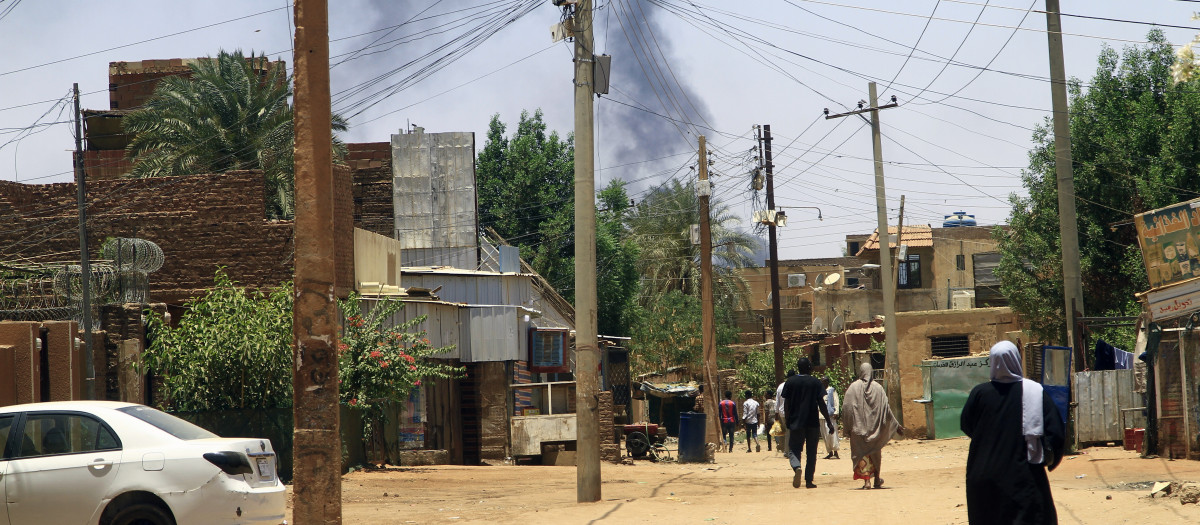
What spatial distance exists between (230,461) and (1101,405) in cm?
1654

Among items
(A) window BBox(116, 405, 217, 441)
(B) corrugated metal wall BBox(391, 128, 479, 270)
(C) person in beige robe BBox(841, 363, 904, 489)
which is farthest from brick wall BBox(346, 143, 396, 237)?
(A) window BBox(116, 405, 217, 441)

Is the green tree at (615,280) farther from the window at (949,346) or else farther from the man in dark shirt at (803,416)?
the man in dark shirt at (803,416)

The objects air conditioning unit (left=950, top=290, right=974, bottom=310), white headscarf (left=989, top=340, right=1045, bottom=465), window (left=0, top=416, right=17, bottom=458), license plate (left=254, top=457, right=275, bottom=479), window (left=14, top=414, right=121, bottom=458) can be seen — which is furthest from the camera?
air conditioning unit (left=950, top=290, right=974, bottom=310)

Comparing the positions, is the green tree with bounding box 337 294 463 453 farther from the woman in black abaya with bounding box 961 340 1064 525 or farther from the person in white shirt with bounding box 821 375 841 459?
the woman in black abaya with bounding box 961 340 1064 525

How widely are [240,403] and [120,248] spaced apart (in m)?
5.18

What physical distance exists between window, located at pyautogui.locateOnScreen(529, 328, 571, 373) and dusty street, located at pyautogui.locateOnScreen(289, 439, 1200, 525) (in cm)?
846

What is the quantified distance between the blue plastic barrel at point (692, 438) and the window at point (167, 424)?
615 inches

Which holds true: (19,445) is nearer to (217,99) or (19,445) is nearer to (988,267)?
(217,99)

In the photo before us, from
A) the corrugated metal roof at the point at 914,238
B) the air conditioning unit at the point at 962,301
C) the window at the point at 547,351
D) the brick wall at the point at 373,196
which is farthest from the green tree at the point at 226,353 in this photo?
the corrugated metal roof at the point at 914,238

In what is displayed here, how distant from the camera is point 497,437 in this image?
2572 centimetres

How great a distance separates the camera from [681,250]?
5469 cm

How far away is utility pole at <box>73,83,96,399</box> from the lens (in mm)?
16672

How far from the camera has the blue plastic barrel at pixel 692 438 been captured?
24.1 metres

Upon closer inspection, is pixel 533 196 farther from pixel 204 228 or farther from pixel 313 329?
pixel 313 329
